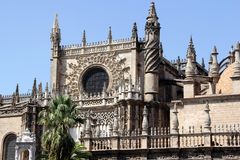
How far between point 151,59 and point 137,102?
12.4ft

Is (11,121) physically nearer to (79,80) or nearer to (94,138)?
(79,80)

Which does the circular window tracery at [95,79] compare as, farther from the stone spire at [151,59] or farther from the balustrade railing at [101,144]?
the balustrade railing at [101,144]

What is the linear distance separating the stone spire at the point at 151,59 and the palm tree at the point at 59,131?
42.3ft

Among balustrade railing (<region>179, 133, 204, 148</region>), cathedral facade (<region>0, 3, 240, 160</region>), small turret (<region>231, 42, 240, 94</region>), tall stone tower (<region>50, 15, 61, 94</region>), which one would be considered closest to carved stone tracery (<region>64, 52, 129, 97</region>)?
cathedral facade (<region>0, 3, 240, 160</region>)

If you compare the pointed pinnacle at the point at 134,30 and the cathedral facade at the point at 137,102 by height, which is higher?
the pointed pinnacle at the point at 134,30

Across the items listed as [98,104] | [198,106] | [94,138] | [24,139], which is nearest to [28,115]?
[98,104]

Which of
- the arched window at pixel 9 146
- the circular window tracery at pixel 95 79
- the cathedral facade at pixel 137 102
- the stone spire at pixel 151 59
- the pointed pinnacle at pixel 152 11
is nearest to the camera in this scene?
the cathedral facade at pixel 137 102

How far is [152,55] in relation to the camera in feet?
142

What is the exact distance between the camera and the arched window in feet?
158

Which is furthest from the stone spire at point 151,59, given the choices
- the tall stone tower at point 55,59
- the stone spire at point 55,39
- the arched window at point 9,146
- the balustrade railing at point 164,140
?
the arched window at point 9,146

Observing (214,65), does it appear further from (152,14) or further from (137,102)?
(152,14)

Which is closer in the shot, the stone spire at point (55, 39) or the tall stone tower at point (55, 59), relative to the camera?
the tall stone tower at point (55, 59)

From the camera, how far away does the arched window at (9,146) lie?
4825 centimetres

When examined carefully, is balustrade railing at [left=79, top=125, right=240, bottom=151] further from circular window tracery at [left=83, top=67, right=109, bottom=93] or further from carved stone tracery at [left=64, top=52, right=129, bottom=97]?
circular window tracery at [left=83, top=67, right=109, bottom=93]
